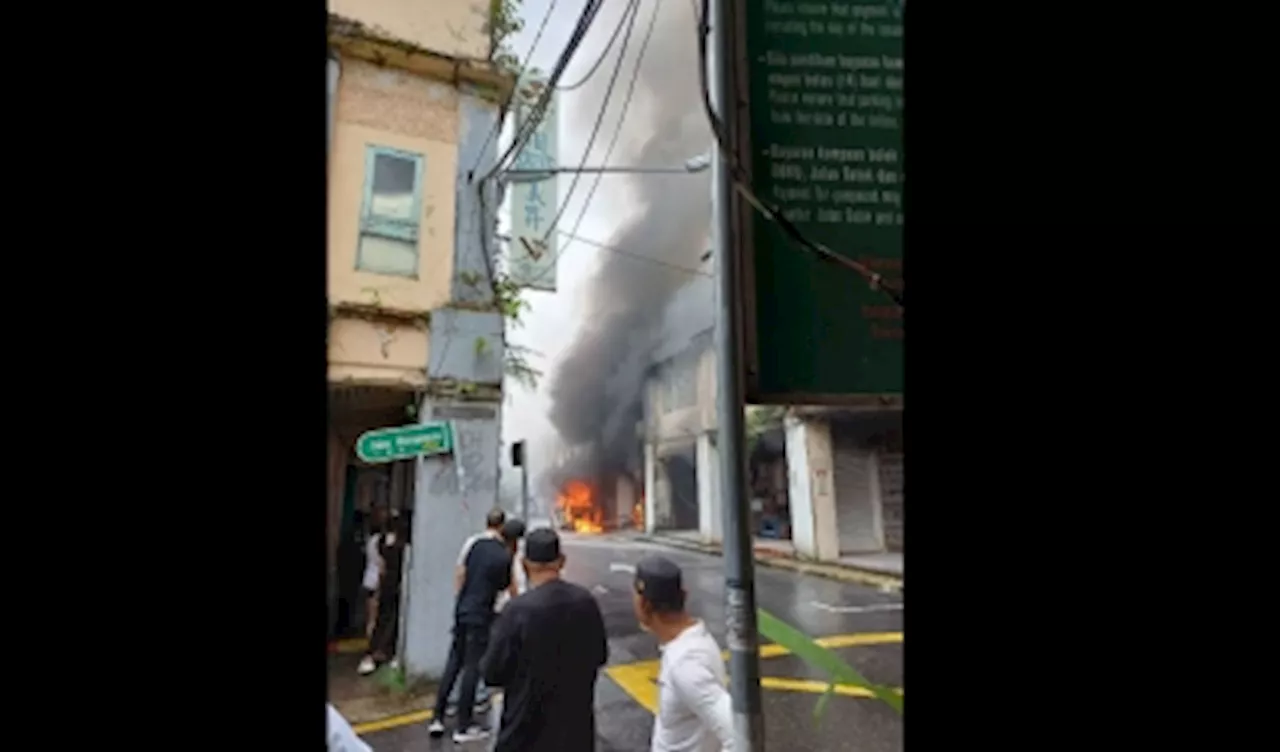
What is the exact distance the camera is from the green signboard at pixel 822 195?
5.47ft

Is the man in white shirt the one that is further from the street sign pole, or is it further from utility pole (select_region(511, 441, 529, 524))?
utility pole (select_region(511, 441, 529, 524))

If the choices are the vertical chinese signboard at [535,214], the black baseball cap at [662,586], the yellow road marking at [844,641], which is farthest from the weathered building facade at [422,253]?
the black baseball cap at [662,586]

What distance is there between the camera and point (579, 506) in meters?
8.22

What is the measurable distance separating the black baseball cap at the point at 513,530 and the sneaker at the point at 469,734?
0.91 m

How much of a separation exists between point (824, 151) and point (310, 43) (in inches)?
51.7

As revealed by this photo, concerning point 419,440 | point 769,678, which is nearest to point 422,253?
point 419,440

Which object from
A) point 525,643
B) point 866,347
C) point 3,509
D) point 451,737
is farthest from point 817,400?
point 451,737

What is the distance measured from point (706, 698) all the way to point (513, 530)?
1.86 m

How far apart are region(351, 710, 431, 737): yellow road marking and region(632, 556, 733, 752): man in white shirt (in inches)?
99.2

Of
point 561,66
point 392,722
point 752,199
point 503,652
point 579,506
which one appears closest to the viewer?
point 752,199

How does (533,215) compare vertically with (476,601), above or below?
above

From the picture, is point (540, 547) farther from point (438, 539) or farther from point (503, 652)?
point (438, 539)

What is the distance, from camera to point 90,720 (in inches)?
21.6

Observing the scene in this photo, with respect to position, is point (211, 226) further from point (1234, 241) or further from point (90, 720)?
point (1234, 241)
